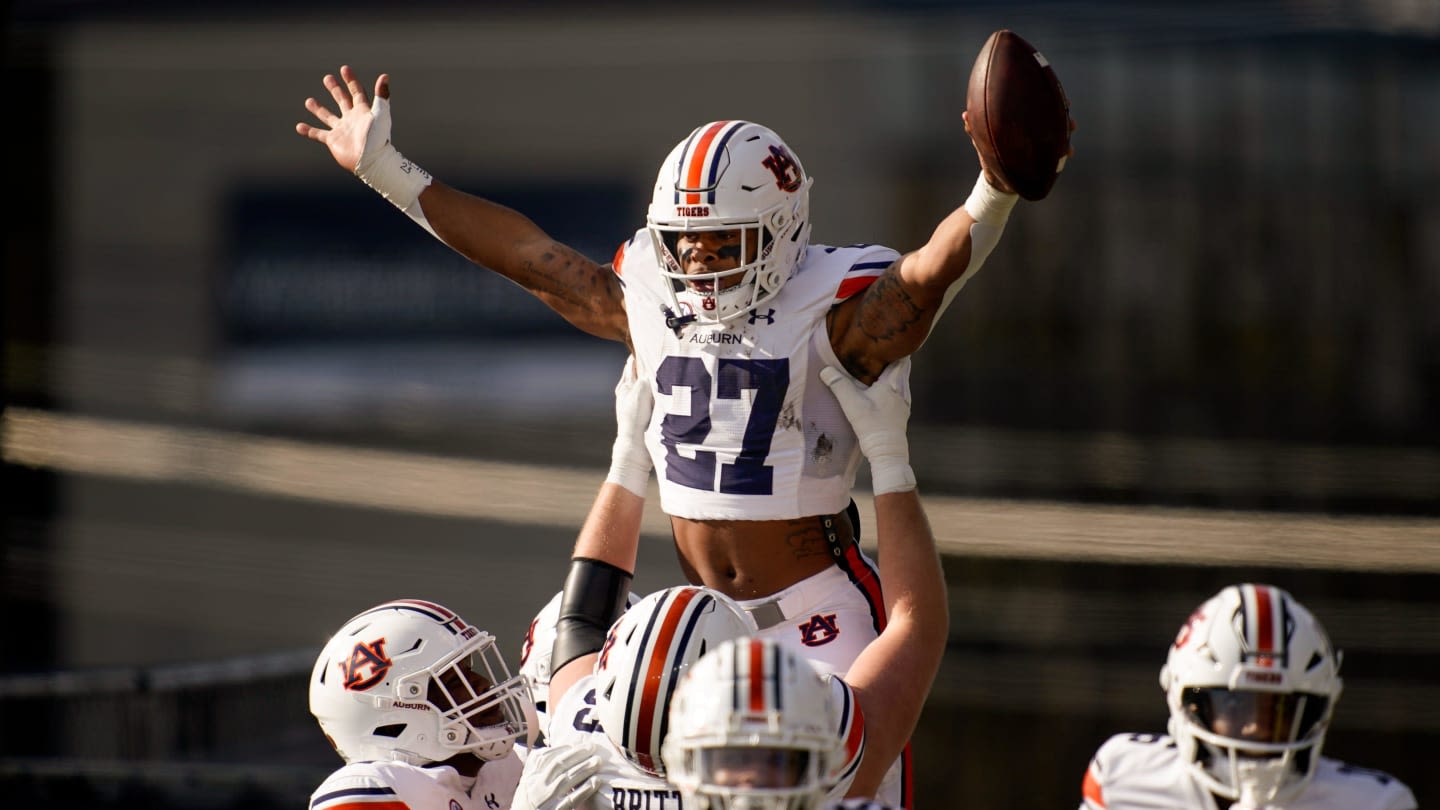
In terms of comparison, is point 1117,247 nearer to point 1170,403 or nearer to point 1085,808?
point 1170,403

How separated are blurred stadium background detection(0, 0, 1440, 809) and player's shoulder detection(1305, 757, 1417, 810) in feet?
35.5

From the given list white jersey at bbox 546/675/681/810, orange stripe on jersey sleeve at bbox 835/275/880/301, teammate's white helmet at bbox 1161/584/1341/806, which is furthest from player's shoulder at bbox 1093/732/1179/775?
orange stripe on jersey sleeve at bbox 835/275/880/301

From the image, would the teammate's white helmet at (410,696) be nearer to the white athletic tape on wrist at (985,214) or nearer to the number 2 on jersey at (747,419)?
the number 2 on jersey at (747,419)

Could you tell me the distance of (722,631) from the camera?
12.5 feet

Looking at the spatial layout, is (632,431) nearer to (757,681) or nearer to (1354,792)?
(757,681)

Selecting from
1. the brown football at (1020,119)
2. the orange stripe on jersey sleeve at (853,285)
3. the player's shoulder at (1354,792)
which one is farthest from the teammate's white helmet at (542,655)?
the player's shoulder at (1354,792)

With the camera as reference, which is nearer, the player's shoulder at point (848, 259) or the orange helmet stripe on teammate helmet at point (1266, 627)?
the orange helmet stripe on teammate helmet at point (1266, 627)

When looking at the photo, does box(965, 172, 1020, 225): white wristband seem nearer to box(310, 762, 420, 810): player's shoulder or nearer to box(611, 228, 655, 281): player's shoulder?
box(611, 228, 655, 281): player's shoulder

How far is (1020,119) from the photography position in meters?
4.08

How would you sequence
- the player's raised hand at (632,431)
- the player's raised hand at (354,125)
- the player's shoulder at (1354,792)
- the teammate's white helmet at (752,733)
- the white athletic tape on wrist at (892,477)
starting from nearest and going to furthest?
the teammate's white helmet at (752,733), the player's shoulder at (1354,792), the white athletic tape on wrist at (892,477), the player's raised hand at (632,431), the player's raised hand at (354,125)

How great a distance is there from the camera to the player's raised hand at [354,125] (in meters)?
4.97

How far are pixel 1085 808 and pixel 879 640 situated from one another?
58 cm

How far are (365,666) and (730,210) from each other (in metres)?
1.27

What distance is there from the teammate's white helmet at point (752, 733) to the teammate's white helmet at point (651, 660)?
0.41 metres
